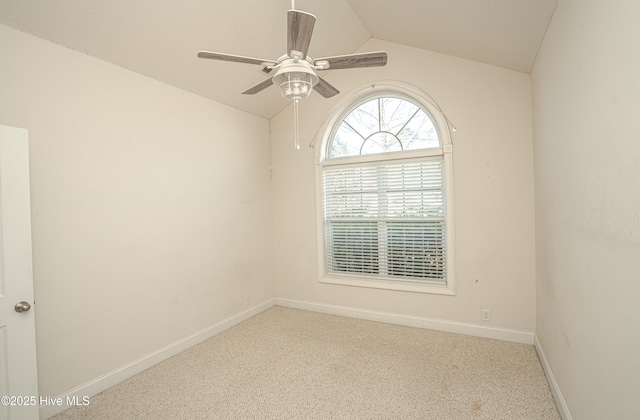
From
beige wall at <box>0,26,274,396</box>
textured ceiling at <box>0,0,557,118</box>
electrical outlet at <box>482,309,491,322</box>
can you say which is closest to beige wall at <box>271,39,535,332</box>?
electrical outlet at <box>482,309,491,322</box>

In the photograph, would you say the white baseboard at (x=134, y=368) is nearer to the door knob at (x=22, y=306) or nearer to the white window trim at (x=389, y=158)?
the door knob at (x=22, y=306)

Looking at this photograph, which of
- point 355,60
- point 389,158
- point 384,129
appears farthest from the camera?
point 384,129

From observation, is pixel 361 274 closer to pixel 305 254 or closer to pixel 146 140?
pixel 305 254

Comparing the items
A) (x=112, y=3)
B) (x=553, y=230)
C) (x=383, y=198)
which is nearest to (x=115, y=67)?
(x=112, y=3)

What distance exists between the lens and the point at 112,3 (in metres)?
2.03

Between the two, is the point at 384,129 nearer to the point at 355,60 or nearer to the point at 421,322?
the point at 355,60

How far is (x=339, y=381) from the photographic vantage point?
2406 mm

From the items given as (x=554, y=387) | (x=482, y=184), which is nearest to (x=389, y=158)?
(x=482, y=184)

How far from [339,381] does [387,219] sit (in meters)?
1.86

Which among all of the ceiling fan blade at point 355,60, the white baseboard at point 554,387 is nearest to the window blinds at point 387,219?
the white baseboard at point 554,387

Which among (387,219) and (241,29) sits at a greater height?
(241,29)

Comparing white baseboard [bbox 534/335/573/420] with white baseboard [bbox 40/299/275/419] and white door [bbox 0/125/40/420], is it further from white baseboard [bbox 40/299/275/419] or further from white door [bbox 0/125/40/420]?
white door [bbox 0/125/40/420]

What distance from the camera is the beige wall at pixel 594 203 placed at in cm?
109

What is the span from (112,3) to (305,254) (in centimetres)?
305
